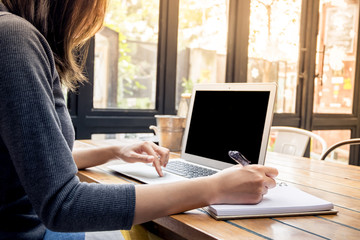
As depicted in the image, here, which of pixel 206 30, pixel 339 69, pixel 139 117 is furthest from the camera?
pixel 339 69

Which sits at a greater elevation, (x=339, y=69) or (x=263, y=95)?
(x=339, y=69)

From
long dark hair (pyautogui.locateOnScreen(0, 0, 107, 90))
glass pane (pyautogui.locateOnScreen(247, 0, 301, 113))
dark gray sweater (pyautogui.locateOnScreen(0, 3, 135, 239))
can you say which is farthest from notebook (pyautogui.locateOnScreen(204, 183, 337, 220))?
glass pane (pyautogui.locateOnScreen(247, 0, 301, 113))

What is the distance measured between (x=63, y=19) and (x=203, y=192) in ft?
1.73

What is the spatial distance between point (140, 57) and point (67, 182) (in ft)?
7.64

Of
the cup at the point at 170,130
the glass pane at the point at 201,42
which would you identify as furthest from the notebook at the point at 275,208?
the glass pane at the point at 201,42

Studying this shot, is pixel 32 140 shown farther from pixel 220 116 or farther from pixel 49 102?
pixel 220 116

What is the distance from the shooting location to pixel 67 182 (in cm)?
63

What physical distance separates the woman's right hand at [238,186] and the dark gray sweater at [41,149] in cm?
18

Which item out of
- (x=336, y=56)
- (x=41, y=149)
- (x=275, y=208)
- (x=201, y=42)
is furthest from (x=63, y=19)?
(x=336, y=56)

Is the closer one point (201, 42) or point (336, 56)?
point (201, 42)

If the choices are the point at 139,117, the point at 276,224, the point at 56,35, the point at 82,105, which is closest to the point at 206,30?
the point at 139,117

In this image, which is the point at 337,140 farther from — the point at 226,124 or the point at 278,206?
the point at 278,206

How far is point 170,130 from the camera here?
5.07ft

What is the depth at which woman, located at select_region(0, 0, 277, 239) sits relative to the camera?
599 millimetres
